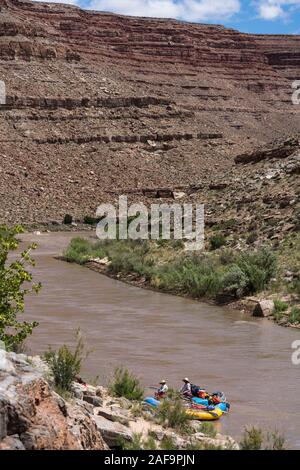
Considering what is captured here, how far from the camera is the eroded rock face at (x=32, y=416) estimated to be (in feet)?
22.3

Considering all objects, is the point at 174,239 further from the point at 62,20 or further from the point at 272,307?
the point at 62,20

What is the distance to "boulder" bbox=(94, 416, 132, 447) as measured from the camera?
8.65 m

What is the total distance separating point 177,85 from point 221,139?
26342 millimetres

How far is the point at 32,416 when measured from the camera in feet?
22.9

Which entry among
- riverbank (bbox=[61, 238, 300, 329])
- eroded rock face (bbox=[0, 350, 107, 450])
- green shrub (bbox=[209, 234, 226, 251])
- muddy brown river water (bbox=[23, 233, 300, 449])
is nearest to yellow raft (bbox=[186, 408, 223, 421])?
muddy brown river water (bbox=[23, 233, 300, 449])

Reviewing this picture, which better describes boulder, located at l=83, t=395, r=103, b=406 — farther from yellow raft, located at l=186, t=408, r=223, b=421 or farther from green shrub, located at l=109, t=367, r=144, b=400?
yellow raft, located at l=186, t=408, r=223, b=421

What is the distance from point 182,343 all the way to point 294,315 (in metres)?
3.20

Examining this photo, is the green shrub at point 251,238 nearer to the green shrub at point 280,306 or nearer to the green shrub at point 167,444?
the green shrub at point 280,306

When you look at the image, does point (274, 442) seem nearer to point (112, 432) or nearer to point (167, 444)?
point (167, 444)

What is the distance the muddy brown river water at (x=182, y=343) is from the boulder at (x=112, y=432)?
2.23 metres

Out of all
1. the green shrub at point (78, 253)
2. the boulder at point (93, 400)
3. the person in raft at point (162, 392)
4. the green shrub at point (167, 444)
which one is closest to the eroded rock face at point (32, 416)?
the green shrub at point (167, 444)

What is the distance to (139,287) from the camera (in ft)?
85.3
